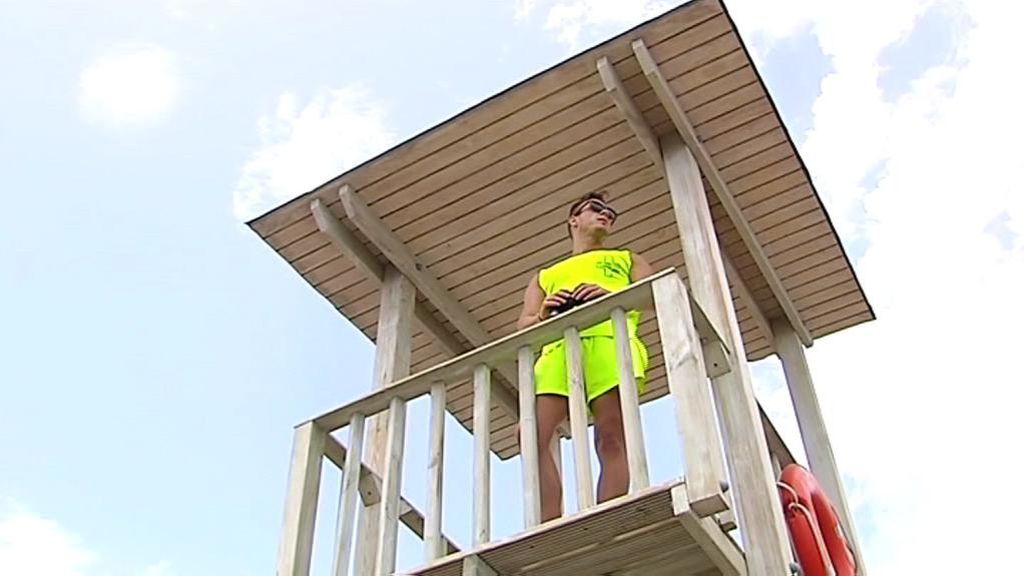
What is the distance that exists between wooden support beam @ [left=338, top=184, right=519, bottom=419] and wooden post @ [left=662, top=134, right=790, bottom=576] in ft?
4.37

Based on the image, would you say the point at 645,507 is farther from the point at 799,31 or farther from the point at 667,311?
the point at 799,31

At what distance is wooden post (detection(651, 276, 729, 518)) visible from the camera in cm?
286

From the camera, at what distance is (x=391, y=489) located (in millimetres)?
3662

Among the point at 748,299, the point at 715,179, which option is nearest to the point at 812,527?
the point at 715,179

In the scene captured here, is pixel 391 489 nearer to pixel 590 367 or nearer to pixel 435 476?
pixel 435 476

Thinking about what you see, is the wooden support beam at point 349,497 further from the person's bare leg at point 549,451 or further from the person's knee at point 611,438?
the person's knee at point 611,438

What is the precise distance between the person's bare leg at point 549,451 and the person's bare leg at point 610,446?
0.14 m

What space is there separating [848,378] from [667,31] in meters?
7.20

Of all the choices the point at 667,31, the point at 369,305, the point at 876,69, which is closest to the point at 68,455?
the point at 369,305

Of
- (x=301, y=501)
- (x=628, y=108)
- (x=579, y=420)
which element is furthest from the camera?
(x=628, y=108)

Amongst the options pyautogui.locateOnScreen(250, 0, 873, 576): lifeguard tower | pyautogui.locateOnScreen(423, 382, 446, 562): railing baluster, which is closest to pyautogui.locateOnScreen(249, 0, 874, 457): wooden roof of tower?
pyautogui.locateOnScreen(250, 0, 873, 576): lifeguard tower

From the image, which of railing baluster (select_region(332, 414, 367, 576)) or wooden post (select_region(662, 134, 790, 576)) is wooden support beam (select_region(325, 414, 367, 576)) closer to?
railing baluster (select_region(332, 414, 367, 576))

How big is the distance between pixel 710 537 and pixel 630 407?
421 millimetres

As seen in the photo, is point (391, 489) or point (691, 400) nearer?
point (691, 400)
